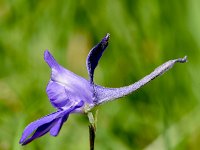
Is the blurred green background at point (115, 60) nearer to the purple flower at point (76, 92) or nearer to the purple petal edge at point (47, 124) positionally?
the purple flower at point (76, 92)

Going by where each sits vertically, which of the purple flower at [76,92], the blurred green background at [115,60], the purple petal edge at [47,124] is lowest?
the purple petal edge at [47,124]

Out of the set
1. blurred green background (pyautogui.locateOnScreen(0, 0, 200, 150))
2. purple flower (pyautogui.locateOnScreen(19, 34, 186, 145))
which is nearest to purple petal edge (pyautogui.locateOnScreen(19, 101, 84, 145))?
A: purple flower (pyautogui.locateOnScreen(19, 34, 186, 145))

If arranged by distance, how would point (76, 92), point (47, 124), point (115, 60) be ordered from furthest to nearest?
1. point (115, 60)
2. point (76, 92)
3. point (47, 124)

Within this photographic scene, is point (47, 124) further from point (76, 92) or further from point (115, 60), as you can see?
point (115, 60)

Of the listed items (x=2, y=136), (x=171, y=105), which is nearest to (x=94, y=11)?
(x=171, y=105)

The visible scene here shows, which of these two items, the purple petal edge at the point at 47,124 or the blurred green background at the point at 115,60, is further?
the blurred green background at the point at 115,60

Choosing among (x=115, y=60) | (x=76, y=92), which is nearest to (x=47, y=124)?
(x=76, y=92)

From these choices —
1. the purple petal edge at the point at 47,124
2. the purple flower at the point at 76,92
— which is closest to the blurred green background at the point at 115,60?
the purple flower at the point at 76,92

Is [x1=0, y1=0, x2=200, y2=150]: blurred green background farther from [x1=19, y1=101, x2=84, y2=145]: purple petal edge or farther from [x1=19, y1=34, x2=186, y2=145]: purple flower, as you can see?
[x1=19, y1=101, x2=84, y2=145]: purple petal edge
